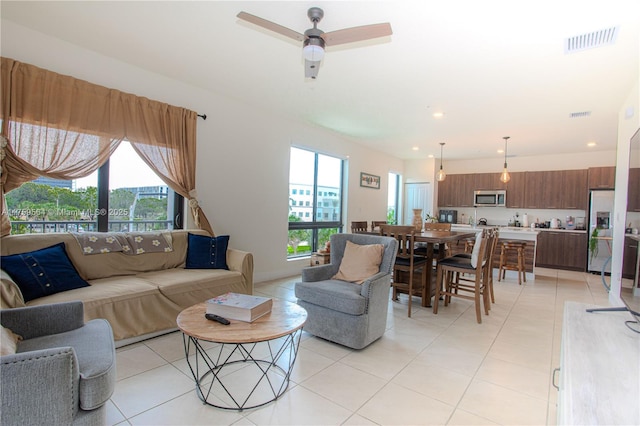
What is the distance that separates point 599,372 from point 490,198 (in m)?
7.83

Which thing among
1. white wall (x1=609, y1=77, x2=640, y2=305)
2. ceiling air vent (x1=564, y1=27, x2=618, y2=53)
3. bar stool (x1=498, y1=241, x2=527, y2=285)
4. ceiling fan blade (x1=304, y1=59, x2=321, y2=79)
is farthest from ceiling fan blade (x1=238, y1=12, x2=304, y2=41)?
bar stool (x1=498, y1=241, x2=527, y2=285)

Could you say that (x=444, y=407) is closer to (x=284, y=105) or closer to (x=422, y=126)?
(x=284, y=105)

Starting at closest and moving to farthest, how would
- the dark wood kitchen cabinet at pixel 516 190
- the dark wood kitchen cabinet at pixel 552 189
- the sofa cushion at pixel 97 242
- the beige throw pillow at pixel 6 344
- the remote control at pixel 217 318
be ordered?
the beige throw pillow at pixel 6 344 → the remote control at pixel 217 318 → the sofa cushion at pixel 97 242 → the dark wood kitchen cabinet at pixel 552 189 → the dark wood kitchen cabinet at pixel 516 190

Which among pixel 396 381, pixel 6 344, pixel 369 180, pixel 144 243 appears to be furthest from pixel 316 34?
pixel 369 180

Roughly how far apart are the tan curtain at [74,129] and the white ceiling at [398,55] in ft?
1.50

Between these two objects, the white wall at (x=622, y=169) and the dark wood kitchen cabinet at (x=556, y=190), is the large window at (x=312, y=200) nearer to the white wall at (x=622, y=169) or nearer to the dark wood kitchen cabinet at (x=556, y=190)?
the white wall at (x=622, y=169)

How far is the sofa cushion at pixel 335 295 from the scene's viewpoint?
265cm

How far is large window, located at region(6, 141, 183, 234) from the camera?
9.71ft

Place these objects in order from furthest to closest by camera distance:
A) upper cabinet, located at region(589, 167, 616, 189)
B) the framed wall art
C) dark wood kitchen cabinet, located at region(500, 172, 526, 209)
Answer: dark wood kitchen cabinet, located at region(500, 172, 526, 209) → the framed wall art → upper cabinet, located at region(589, 167, 616, 189)

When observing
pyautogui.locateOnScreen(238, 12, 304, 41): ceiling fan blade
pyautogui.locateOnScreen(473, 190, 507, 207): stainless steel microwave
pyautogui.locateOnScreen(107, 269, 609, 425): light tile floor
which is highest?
pyautogui.locateOnScreen(238, 12, 304, 41): ceiling fan blade

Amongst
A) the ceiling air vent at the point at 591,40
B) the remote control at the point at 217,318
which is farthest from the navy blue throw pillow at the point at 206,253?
the ceiling air vent at the point at 591,40

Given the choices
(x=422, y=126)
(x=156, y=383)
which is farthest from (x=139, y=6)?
(x=422, y=126)

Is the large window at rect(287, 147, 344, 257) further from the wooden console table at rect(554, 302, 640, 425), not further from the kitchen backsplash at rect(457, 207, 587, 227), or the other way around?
the wooden console table at rect(554, 302, 640, 425)

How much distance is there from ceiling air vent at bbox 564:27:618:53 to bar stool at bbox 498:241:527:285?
3715 millimetres
